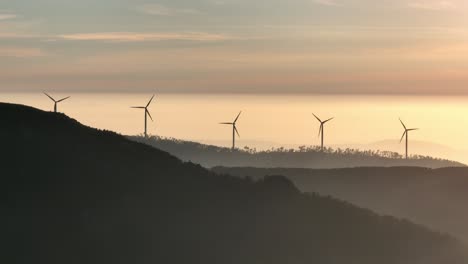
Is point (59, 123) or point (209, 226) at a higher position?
point (59, 123)

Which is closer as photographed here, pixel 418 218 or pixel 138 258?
pixel 138 258

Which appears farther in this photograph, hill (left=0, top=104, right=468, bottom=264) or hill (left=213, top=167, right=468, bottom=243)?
hill (left=213, top=167, right=468, bottom=243)

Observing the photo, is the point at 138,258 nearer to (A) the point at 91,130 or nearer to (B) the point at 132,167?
(B) the point at 132,167

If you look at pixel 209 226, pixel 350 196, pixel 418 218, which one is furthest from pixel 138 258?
pixel 350 196

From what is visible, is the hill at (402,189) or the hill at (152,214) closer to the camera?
the hill at (152,214)
